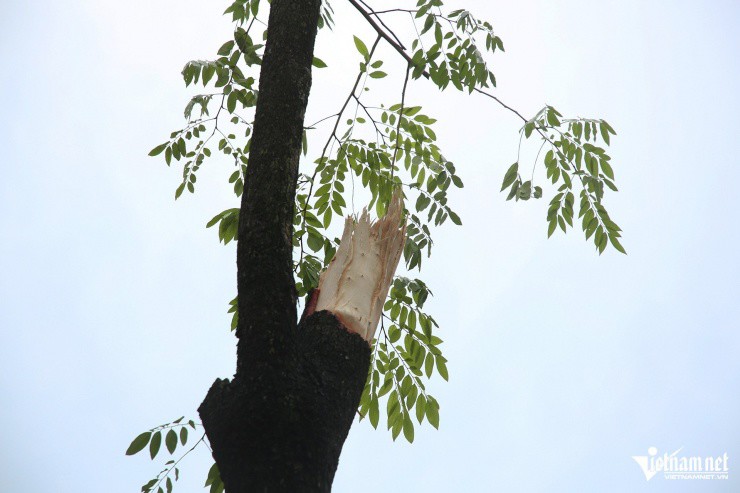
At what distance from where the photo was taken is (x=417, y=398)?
3363mm

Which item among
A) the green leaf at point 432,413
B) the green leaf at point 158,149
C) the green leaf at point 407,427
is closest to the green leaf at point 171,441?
the green leaf at point 407,427

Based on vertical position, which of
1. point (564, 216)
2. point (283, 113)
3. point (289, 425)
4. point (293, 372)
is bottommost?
point (289, 425)

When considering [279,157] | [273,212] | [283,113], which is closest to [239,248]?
[273,212]

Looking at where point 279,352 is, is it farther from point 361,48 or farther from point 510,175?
point 361,48

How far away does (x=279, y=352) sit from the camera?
196 centimetres

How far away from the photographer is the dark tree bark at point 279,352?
181 centimetres

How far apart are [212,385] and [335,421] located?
1.14 ft

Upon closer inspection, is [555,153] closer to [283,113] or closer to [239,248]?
[283,113]

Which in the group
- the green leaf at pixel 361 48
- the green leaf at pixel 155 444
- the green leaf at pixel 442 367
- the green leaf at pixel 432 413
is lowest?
the green leaf at pixel 155 444

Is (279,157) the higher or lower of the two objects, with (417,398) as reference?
higher

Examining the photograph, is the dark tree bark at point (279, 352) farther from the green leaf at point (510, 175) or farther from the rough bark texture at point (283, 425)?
the green leaf at point (510, 175)

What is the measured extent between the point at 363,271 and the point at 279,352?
24.6 inches

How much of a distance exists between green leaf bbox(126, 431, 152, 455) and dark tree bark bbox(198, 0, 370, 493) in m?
0.93

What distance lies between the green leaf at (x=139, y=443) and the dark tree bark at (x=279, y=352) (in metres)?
0.93
